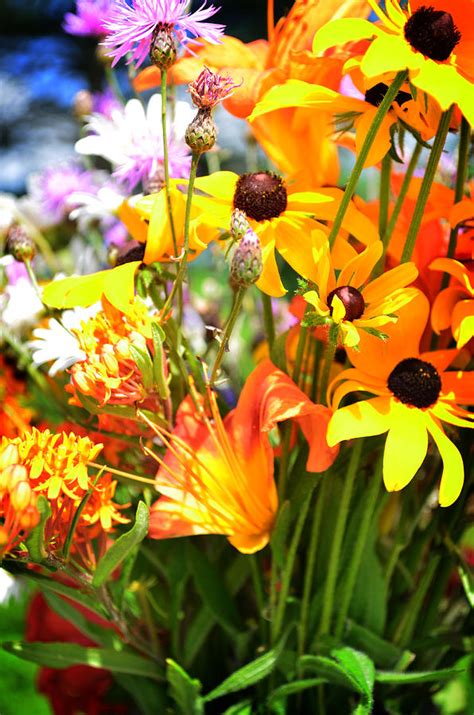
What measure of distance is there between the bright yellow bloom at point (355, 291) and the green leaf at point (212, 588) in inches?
6.0

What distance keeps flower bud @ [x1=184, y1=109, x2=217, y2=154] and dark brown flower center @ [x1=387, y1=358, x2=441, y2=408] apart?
112 mm

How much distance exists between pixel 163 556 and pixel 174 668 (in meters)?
0.07

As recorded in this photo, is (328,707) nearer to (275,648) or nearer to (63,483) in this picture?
A: (275,648)

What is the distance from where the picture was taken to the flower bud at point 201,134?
27 cm

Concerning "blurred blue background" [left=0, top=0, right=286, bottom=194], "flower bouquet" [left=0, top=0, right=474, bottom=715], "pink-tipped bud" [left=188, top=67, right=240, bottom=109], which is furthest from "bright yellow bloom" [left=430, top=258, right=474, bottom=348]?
"blurred blue background" [left=0, top=0, right=286, bottom=194]

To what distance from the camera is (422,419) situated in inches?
11.3

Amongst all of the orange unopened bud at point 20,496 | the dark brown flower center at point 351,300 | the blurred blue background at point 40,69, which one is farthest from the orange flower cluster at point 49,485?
the blurred blue background at point 40,69

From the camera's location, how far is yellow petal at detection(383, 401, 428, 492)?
0.87 feet

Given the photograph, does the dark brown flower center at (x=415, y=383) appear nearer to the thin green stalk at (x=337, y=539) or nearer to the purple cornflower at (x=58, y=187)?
the thin green stalk at (x=337, y=539)

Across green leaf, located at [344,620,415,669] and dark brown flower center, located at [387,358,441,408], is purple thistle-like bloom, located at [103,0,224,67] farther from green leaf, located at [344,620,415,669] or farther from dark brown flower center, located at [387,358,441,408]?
green leaf, located at [344,620,415,669]

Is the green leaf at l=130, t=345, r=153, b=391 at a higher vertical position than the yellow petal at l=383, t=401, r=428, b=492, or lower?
A: lower

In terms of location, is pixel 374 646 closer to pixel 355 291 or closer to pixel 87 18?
pixel 355 291

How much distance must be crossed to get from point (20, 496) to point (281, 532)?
12 cm

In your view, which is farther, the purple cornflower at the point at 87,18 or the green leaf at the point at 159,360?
the purple cornflower at the point at 87,18
